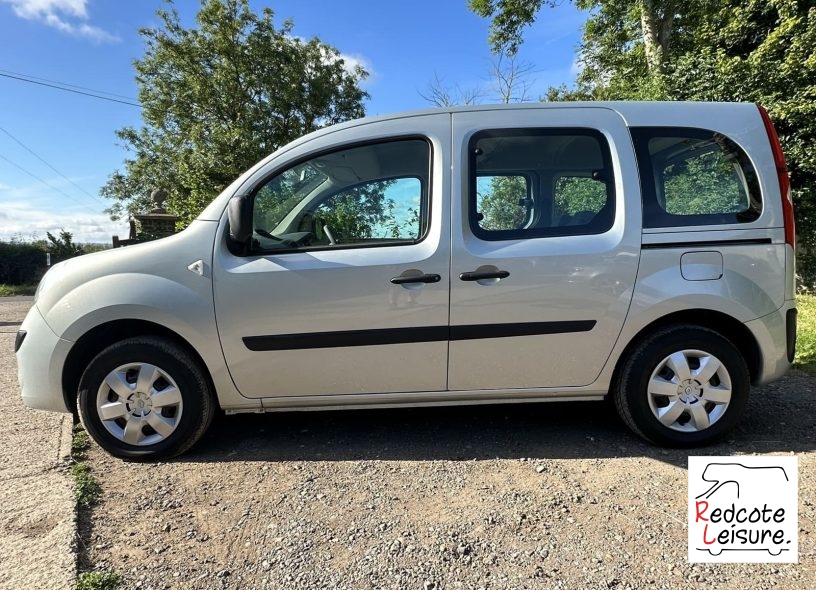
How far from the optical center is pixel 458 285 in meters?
2.82

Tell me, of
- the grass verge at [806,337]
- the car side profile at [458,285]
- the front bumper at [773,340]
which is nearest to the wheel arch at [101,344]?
the car side profile at [458,285]

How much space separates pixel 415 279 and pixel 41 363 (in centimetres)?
218

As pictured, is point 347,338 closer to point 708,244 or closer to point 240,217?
point 240,217

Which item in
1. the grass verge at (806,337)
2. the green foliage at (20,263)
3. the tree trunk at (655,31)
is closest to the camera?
the grass verge at (806,337)

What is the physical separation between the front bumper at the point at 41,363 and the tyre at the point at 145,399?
0.55 ft

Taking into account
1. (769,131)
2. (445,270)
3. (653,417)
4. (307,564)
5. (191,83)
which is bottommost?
(307,564)

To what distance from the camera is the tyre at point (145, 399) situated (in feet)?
9.45

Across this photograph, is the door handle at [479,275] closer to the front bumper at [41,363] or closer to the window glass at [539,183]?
the window glass at [539,183]

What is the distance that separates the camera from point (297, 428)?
3.47 metres

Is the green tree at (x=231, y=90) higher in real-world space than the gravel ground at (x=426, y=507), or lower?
higher

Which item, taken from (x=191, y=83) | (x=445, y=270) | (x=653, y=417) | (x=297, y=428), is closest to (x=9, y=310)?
(x=191, y=83)

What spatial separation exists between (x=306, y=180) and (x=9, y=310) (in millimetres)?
11816

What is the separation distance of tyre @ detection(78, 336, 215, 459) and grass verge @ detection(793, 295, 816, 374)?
476 cm

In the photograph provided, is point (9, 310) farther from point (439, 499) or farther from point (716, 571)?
point (716, 571)
